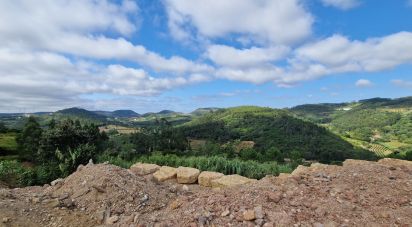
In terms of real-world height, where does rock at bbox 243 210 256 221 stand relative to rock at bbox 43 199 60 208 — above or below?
above

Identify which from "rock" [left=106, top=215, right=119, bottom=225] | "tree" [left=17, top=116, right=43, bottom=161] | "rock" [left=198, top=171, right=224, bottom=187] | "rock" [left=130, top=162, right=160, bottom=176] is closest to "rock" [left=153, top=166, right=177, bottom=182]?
"rock" [left=130, top=162, right=160, bottom=176]

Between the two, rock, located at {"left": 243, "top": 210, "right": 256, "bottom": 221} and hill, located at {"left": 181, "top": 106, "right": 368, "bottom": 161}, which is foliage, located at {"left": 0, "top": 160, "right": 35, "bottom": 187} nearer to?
rock, located at {"left": 243, "top": 210, "right": 256, "bottom": 221}

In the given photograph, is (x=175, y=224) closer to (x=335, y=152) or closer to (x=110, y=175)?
(x=110, y=175)

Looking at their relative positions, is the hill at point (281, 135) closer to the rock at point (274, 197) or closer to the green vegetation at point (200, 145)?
the green vegetation at point (200, 145)

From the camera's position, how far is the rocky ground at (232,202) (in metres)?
5.61

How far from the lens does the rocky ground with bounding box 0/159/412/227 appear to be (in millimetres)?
5609

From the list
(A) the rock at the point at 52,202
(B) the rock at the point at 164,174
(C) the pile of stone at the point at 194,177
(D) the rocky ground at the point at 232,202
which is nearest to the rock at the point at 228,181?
(C) the pile of stone at the point at 194,177

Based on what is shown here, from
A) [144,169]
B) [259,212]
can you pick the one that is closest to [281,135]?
[144,169]

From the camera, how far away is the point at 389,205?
19.6 feet

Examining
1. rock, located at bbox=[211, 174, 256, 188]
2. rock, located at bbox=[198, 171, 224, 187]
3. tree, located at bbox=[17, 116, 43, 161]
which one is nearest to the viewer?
rock, located at bbox=[211, 174, 256, 188]

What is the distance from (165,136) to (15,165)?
47.3 metres

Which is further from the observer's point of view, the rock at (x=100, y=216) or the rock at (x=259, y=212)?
the rock at (x=100, y=216)

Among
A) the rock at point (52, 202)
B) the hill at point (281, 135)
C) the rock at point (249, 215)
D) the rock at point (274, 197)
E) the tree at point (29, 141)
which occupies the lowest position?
the hill at point (281, 135)

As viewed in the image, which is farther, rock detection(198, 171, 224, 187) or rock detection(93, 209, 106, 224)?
rock detection(198, 171, 224, 187)
